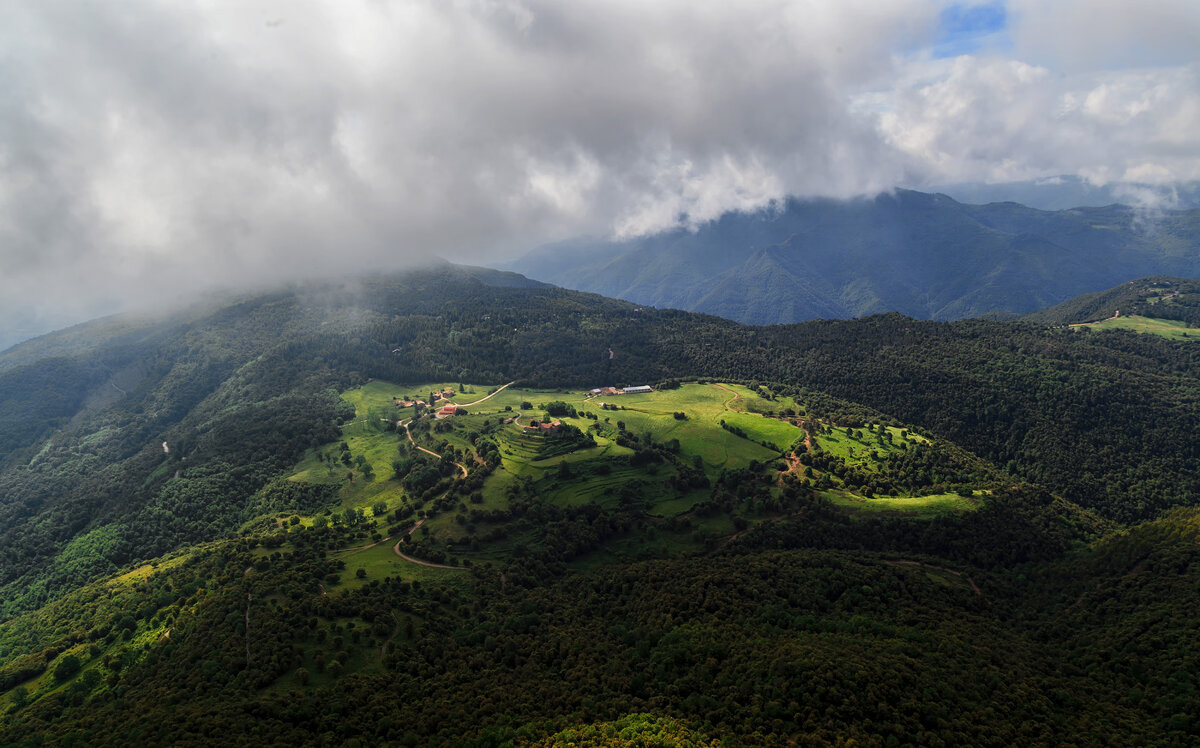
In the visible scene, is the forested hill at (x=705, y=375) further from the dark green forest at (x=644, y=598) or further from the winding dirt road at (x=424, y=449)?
the winding dirt road at (x=424, y=449)

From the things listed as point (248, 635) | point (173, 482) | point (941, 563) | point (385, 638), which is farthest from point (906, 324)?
point (173, 482)

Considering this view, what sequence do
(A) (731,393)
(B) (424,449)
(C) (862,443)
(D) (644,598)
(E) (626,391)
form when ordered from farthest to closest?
(E) (626,391)
(A) (731,393)
(C) (862,443)
(B) (424,449)
(D) (644,598)

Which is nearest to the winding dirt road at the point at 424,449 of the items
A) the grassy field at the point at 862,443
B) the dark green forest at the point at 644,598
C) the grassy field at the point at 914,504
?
the dark green forest at the point at 644,598

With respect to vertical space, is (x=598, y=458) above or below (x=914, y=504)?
above

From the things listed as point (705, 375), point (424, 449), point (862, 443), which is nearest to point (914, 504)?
point (862, 443)

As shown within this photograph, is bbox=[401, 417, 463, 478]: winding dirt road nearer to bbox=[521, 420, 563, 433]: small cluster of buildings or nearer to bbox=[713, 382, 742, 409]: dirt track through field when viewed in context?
bbox=[521, 420, 563, 433]: small cluster of buildings

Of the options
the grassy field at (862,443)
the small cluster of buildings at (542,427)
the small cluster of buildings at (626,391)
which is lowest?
the grassy field at (862,443)

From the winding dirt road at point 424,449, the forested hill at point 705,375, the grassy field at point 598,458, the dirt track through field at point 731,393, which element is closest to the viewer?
the grassy field at point 598,458

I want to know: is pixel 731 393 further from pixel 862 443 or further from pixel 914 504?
pixel 914 504
